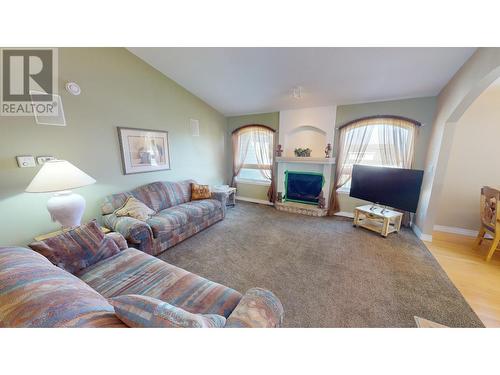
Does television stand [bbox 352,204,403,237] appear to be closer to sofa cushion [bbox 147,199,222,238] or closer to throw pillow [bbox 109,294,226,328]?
sofa cushion [bbox 147,199,222,238]

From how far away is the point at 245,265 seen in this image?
7.00 feet

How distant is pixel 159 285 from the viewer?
1.26m

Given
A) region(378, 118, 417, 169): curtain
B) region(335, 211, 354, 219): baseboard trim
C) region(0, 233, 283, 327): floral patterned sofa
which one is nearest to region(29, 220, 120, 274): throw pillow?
region(0, 233, 283, 327): floral patterned sofa

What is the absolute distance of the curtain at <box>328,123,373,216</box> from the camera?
3.40 m

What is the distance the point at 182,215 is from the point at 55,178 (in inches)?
53.9

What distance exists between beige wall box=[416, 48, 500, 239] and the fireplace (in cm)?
166

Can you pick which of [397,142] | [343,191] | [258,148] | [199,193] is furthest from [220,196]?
[397,142]

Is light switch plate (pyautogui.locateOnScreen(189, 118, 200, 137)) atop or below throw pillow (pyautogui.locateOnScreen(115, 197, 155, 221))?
atop

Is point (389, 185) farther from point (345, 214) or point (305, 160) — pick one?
point (305, 160)

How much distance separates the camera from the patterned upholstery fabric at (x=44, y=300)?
651 mm

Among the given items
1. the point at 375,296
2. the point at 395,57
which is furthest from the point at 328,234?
the point at 395,57
